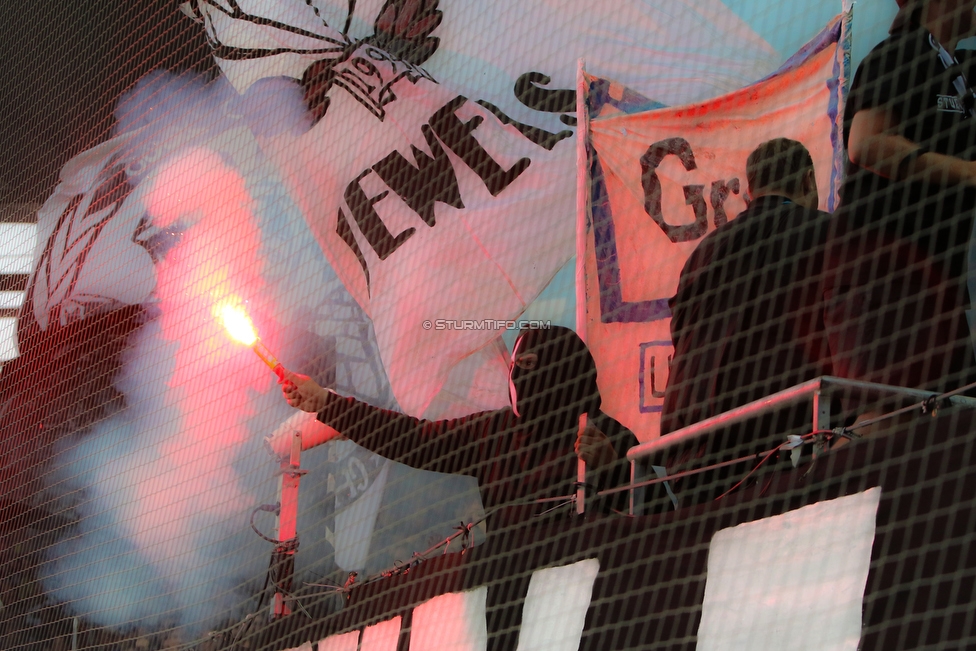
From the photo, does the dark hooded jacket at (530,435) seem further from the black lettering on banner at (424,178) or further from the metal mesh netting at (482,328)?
the black lettering on banner at (424,178)

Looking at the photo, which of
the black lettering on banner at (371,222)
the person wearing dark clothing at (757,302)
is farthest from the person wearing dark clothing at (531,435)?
the black lettering on banner at (371,222)

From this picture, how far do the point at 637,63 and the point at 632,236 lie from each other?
20.6 inches

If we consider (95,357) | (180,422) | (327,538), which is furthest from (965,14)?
(95,357)

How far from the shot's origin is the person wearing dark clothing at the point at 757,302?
3.93ft

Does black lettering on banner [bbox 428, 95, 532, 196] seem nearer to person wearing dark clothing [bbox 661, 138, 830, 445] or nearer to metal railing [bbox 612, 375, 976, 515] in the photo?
person wearing dark clothing [bbox 661, 138, 830, 445]

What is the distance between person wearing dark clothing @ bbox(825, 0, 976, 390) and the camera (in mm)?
1037

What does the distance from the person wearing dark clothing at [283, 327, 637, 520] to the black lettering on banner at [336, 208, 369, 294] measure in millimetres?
889

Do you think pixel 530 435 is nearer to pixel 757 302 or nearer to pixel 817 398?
pixel 757 302

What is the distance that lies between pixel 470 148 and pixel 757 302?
1.37 meters

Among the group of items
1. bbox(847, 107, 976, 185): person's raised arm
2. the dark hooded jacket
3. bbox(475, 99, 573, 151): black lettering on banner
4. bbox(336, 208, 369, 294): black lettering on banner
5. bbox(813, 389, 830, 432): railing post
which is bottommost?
bbox(813, 389, 830, 432): railing post

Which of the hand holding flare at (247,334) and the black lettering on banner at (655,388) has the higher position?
the hand holding flare at (247,334)

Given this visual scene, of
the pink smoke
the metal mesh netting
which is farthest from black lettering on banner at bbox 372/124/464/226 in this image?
the pink smoke

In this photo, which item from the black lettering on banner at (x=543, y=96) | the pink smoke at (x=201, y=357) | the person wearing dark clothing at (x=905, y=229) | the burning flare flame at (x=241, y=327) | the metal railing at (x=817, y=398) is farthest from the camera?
the pink smoke at (x=201, y=357)

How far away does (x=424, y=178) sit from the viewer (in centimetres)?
254
